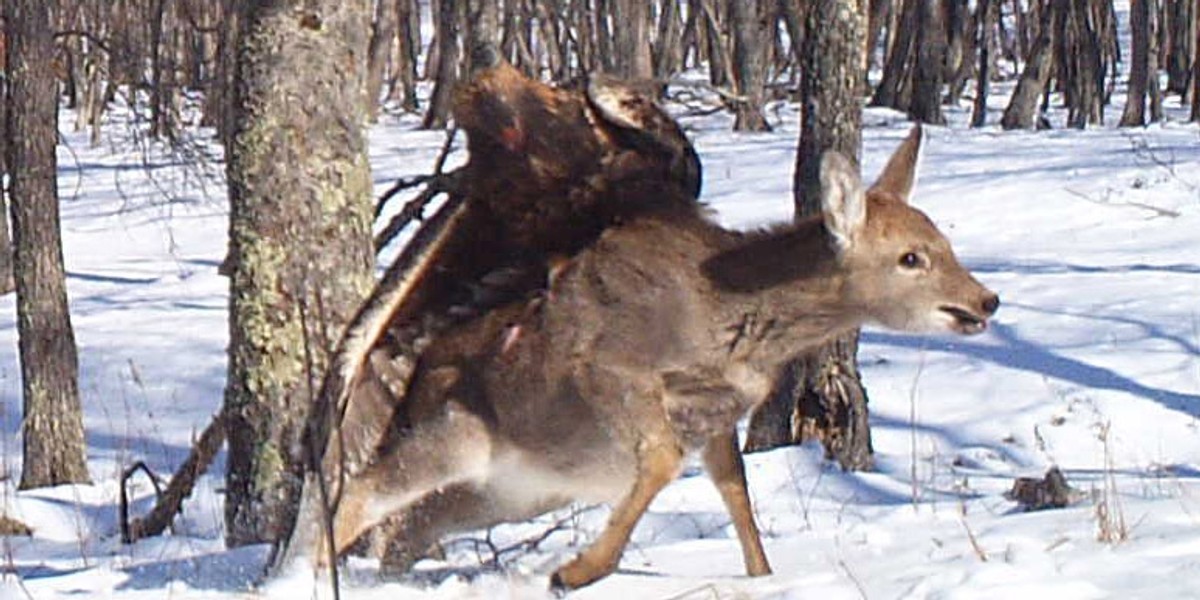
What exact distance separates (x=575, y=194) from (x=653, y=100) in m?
0.40

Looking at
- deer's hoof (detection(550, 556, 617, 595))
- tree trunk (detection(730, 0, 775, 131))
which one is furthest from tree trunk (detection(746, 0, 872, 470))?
tree trunk (detection(730, 0, 775, 131))

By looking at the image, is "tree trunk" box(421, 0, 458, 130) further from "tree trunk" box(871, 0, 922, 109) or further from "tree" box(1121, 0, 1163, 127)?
"tree" box(1121, 0, 1163, 127)

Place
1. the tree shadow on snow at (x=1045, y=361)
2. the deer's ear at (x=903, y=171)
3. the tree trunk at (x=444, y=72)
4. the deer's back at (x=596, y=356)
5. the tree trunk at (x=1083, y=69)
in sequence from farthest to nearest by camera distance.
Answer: the tree trunk at (x=444, y=72) → the tree trunk at (x=1083, y=69) → the tree shadow on snow at (x=1045, y=361) → the deer's ear at (x=903, y=171) → the deer's back at (x=596, y=356)

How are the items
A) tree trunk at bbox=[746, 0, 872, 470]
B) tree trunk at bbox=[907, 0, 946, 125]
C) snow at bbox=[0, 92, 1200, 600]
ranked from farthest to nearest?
tree trunk at bbox=[907, 0, 946, 125] → tree trunk at bbox=[746, 0, 872, 470] → snow at bbox=[0, 92, 1200, 600]

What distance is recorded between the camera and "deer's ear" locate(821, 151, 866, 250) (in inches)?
230

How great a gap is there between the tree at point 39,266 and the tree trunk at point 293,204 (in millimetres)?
6610

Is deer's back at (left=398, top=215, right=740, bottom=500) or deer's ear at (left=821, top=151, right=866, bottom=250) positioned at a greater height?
deer's ear at (left=821, top=151, right=866, bottom=250)

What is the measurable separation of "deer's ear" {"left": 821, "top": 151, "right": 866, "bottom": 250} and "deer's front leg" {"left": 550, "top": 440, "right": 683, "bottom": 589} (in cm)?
79

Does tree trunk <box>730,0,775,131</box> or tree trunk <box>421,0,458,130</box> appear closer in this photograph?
tree trunk <box>730,0,775,131</box>

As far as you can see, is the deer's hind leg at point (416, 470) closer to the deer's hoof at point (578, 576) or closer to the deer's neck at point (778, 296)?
the deer's hoof at point (578, 576)

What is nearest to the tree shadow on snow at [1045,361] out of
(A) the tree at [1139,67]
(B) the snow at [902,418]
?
(B) the snow at [902,418]

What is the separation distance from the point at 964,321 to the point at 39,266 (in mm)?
8761

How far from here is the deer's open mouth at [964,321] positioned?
240 inches

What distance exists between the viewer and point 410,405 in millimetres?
6129
